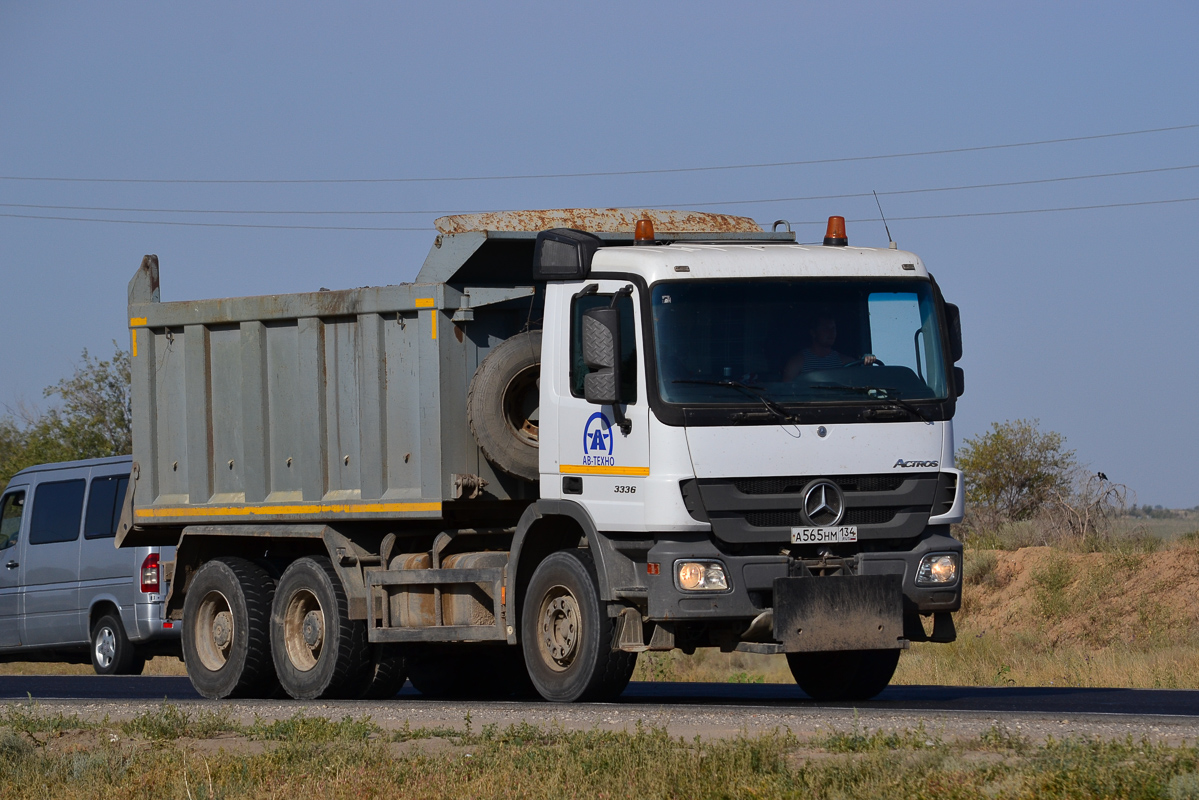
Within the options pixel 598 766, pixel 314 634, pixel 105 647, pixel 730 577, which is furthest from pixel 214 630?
pixel 598 766

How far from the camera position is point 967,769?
265 inches

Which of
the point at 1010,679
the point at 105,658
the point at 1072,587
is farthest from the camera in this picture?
the point at 1072,587

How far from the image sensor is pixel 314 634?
42.9ft

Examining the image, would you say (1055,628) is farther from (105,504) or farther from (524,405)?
(524,405)

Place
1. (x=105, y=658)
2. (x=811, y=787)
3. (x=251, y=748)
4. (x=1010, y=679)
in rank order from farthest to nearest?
1. (x=105, y=658)
2. (x=1010, y=679)
3. (x=251, y=748)
4. (x=811, y=787)

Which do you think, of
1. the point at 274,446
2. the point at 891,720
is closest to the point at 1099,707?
the point at 891,720

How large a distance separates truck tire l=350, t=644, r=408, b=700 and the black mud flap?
431 cm

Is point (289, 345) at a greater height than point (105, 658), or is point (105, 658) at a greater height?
point (289, 345)

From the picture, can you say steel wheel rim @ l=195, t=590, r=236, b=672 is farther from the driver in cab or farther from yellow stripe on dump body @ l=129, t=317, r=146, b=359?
the driver in cab

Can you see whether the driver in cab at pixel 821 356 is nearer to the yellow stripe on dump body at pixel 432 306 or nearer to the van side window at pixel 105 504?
the yellow stripe on dump body at pixel 432 306

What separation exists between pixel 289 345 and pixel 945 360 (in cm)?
556

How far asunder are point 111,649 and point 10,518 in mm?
2447

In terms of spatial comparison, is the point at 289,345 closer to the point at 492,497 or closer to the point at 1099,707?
the point at 492,497

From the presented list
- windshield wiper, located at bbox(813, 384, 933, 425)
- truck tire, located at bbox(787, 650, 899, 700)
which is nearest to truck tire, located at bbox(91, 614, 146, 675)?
truck tire, located at bbox(787, 650, 899, 700)
